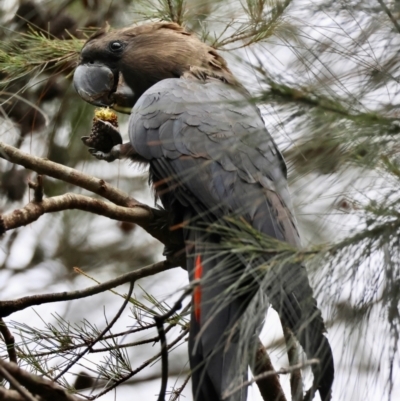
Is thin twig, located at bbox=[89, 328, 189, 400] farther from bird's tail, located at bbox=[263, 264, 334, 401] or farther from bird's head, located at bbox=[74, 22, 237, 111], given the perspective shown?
bird's head, located at bbox=[74, 22, 237, 111]

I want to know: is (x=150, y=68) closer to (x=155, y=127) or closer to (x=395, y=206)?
(x=155, y=127)

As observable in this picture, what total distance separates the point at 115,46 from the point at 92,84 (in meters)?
0.18

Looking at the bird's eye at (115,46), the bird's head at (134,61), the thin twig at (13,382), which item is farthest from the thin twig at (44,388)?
the bird's eye at (115,46)

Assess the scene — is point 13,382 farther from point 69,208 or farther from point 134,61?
point 134,61

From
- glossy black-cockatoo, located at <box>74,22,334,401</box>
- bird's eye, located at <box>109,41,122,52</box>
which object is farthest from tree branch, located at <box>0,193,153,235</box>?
bird's eye, located at <box>109,41,122,52</box>

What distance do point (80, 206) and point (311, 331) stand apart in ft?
2.34

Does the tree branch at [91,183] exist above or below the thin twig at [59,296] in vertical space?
above

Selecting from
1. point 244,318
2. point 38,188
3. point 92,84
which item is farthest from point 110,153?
point 244,318

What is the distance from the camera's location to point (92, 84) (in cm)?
259

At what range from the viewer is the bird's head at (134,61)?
2502mm

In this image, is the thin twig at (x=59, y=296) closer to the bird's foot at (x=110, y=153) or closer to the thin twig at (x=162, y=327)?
the bird's foot at (x=110, y=153)

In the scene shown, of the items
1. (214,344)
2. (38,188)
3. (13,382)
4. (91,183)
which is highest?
(91,183)

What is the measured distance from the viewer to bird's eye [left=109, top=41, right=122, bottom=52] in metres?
2.66

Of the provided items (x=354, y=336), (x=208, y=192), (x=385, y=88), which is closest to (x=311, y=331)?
(x=354, y=336)
